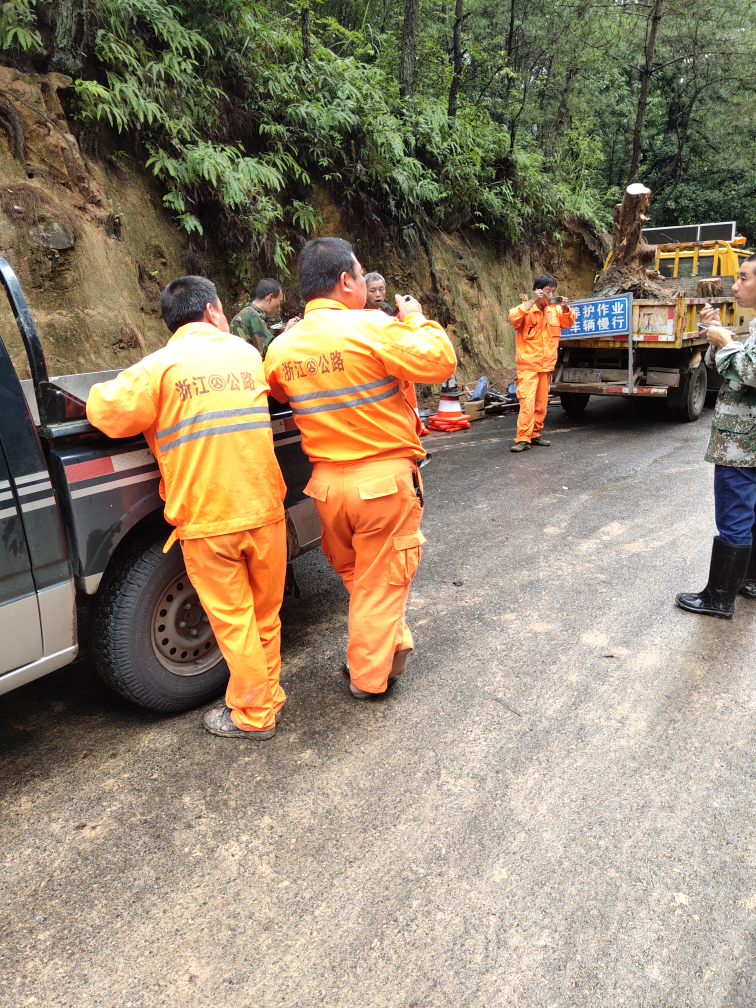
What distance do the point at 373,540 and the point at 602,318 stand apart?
23.1ft

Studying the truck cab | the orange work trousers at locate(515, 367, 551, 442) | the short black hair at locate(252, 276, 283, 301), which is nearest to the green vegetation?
the short black hair at locate(252, 276, 283, 301)

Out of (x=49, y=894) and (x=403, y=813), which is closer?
(x=49, y=894)

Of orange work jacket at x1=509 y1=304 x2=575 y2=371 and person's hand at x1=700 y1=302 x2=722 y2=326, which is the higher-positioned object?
person's hand at x1=700 y1=302 x2=722 y2=326

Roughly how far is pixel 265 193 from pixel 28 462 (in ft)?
25.8

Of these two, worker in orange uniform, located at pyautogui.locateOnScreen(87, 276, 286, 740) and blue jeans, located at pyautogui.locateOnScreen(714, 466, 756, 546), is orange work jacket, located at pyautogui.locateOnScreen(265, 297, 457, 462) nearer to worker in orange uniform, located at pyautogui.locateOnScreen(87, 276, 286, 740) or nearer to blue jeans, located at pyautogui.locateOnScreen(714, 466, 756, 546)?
worker in orange uniform, located at pyautogui.locateOnScreen(87, 276, 286, 740)

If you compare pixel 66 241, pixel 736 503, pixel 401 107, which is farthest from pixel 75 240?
pixel 401 107

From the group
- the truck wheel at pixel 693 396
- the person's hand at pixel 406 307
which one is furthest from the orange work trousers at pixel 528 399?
the person's hand at pixel 406 307

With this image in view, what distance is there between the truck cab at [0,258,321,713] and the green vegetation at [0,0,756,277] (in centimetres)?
593

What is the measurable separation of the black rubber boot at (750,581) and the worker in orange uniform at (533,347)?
4.02 m

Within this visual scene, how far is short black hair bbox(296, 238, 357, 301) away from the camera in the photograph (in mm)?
2941

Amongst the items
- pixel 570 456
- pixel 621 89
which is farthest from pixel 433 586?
pixel 621 89

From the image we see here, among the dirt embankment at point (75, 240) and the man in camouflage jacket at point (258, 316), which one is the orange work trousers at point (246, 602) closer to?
the man in camouflage jacket at point (258, 316)

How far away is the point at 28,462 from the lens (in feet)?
8.18

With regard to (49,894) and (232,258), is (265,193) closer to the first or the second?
(232,258)
